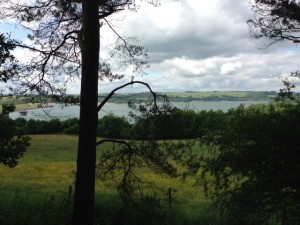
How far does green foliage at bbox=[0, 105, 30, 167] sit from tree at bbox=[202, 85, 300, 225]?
187 inches

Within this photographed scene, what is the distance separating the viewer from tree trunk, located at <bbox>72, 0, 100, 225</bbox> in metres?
8.37

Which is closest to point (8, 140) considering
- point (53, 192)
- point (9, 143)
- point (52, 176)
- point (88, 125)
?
point (9, 143)

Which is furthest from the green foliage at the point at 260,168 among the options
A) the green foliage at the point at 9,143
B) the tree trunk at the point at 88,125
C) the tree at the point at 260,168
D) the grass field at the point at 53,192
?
the green foliage at the point at 9,143

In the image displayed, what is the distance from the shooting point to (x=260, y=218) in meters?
8.80

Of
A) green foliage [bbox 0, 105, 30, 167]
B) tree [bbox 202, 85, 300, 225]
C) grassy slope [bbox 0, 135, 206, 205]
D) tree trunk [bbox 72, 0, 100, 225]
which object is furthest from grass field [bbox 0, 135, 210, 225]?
green foliage [bbox 0, 105, 30, 167]

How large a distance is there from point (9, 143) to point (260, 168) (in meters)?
5.26

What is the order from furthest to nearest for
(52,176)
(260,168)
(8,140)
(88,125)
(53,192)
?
(52,176), (53,192), (260,168), (88,125), (8,140)

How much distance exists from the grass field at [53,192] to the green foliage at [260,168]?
2.28 m

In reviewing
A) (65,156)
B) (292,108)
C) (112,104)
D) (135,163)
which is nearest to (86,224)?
(135,163)

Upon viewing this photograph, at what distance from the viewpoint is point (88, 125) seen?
8.45 metres

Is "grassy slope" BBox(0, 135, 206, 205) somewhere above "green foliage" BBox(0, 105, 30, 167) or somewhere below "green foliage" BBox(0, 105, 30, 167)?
below

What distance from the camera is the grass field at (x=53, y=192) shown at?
1022 centimetres

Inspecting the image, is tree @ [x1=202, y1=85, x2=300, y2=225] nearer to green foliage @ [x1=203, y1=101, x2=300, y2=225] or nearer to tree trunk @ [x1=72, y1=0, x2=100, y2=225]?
green foliage @ [x1=203, y1=101, x2=300, y2=225]

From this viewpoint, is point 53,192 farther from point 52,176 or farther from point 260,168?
point 260,168
